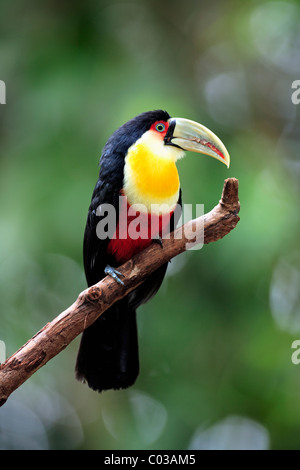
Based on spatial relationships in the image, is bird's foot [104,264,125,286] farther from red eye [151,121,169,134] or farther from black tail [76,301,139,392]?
red eye [151,121,169,134]

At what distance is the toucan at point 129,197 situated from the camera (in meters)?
2.88

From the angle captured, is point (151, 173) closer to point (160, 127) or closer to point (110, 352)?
point (160, 127)

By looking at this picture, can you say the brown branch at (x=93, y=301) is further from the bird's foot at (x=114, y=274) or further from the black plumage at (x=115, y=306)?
the black plumage at (x=115, y=306)

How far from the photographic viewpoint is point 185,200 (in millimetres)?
4051

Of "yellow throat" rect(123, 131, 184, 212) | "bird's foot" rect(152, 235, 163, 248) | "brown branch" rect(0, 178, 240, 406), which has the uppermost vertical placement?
"yellow throat" rect(123, 131, 184, 212)

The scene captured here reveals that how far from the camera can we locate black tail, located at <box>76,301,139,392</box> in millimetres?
3266

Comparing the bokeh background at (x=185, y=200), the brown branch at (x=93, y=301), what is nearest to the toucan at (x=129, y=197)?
the brown branch at (x=93, y=301)

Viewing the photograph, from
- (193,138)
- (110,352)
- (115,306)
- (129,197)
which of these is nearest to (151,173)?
(129,197)

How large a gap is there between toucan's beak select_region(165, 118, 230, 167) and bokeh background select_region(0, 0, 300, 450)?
0.97 meters

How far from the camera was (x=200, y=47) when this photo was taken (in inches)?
197

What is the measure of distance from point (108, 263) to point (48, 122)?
73.8 inches

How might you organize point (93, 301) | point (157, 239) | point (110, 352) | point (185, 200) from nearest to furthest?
point (93, 301)
point (157, 239)
point (110, 352)
point (185, 200)

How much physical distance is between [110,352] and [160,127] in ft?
4.17

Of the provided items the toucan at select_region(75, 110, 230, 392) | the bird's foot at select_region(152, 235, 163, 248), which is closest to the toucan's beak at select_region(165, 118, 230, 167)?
the toucan at select_region(75, 110, 230, 392)
